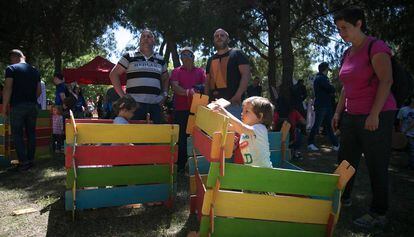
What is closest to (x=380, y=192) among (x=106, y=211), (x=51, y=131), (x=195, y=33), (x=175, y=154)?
(x=175, y=154)

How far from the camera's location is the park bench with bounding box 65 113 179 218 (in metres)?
3.37

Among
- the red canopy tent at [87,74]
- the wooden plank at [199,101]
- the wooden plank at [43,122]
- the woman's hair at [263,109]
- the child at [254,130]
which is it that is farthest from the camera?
the red canopy tent at [87,74]

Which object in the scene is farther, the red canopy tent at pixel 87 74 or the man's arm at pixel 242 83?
the red canopy tent at pixel 87 74

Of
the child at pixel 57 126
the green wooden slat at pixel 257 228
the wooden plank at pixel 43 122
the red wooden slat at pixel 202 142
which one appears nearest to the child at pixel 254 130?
the red wooden slat at pixel 202 142

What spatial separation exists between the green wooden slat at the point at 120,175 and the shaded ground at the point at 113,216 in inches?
13.1

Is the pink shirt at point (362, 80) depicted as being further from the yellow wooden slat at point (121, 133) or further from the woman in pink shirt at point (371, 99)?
the yellow wooden slat at point (121, 133)

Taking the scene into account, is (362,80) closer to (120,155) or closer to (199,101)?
(199,101)

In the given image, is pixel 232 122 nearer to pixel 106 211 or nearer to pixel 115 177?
pixel 115 177

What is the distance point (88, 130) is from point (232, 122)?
4.58 feet

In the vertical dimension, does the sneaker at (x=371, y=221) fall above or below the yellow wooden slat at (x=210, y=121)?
below

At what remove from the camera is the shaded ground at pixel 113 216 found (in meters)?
3.26

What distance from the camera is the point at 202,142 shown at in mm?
3178

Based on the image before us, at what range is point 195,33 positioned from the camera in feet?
33.3

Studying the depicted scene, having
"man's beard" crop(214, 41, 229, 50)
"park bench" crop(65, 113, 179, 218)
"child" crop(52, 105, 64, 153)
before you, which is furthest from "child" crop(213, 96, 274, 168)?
"child" crop(52, 105, 64, 153)
